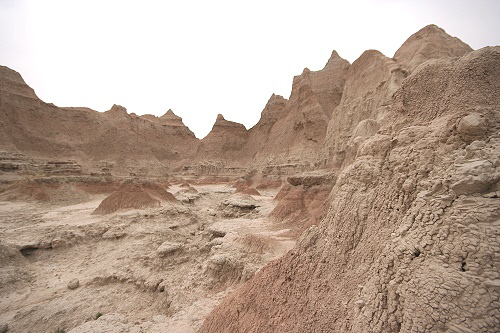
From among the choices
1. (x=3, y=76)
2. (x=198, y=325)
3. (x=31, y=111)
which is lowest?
(x=198, y=325)

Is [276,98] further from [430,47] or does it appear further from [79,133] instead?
[79,133]

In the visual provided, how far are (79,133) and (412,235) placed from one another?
151ft

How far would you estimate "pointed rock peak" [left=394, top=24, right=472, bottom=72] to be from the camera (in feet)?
52.0

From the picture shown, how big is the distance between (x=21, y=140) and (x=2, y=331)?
116 feet

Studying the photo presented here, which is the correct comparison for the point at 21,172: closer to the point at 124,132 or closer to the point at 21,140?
the point at 21,140

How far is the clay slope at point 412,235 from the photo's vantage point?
6.93ft

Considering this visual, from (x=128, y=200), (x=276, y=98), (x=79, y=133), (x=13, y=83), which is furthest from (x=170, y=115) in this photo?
(x=128, y=200)

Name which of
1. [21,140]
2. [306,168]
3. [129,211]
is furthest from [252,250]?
[21,140]

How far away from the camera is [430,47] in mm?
16531

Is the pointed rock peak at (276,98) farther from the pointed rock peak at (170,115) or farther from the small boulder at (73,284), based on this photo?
the small boulder at (73,284)

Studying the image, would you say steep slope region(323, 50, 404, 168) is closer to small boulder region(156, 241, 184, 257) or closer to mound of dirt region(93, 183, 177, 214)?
mound of dirt region(93, 183, 177, 214)

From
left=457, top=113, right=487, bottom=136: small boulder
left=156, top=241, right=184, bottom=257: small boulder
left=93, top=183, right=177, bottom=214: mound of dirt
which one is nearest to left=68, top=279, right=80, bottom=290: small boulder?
left=156, top=241, right=184, bottom=257: small boulder

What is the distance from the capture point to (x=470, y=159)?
266 centimetres

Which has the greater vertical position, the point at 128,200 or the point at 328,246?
the point at 128,200
